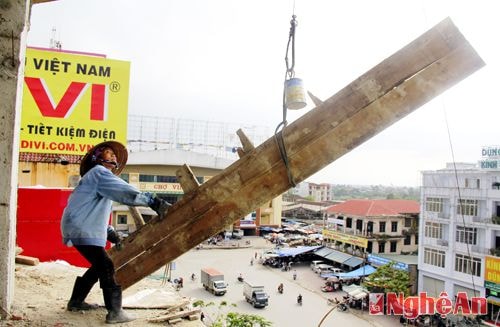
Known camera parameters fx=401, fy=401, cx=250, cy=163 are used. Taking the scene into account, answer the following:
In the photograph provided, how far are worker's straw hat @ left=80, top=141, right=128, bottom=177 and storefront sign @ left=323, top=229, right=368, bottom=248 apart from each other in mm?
28748

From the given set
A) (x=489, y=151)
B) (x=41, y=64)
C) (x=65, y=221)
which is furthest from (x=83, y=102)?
(x=489, y=151)

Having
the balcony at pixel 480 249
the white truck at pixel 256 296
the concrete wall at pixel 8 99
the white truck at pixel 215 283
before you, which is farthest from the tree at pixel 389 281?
the concrete wall at pixel 8 99

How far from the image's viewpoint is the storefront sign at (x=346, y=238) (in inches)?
1184

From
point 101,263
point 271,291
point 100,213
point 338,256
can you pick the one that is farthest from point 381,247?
point 100,213

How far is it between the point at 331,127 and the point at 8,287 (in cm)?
233

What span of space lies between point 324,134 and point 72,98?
1040cm

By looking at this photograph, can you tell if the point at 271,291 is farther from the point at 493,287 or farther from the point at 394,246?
the point at 394,246

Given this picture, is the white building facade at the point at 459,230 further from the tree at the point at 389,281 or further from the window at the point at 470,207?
the tree at the point at 389,281

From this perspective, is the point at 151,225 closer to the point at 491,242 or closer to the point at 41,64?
the point at 41,64

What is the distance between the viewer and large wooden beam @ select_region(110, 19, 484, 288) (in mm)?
2346

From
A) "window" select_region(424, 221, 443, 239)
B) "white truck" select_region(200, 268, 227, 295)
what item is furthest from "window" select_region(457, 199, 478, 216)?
"white truck" select_region(200, 268, 227, 295)

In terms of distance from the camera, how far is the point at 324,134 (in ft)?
8.19

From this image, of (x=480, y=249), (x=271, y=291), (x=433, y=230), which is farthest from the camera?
(x=271, y=291)

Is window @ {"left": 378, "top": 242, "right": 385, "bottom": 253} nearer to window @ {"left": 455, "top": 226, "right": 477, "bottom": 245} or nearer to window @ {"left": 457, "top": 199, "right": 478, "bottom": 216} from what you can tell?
window @ {"left": 455, "top": 226, "right": 477, "bottom": 245}
